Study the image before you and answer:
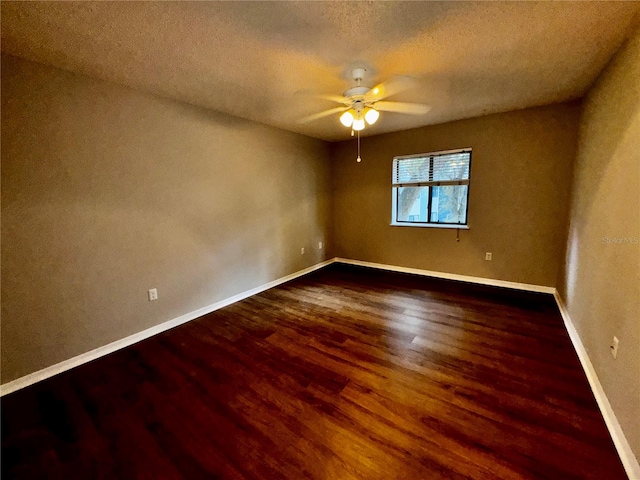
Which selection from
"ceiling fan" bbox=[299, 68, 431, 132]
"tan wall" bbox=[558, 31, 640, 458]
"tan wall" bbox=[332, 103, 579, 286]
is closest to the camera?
"tan wall" bbox=[558, 31, 640, 458]

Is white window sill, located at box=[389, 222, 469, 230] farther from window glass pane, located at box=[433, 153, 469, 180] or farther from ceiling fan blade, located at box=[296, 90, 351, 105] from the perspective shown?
ceiling fan blade, located at box=[296, 90, 351, 105]

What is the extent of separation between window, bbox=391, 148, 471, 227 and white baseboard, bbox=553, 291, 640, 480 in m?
2.08

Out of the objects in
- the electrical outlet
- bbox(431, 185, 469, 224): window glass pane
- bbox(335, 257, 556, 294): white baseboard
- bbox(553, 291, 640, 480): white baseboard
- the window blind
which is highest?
the window blind

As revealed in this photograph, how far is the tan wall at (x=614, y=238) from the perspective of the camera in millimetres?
1376

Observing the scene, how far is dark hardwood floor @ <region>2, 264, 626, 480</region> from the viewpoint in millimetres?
1330

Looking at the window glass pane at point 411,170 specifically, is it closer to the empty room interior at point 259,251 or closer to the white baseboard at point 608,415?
the empty room interior at point 259,251

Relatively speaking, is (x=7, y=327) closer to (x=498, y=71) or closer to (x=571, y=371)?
(x=571, y=371)

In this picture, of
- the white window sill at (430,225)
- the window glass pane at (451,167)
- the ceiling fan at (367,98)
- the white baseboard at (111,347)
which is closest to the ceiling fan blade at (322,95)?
the ceiling fan at (367,98)

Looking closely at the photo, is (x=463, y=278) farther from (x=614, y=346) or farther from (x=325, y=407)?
(x=325, y=407)

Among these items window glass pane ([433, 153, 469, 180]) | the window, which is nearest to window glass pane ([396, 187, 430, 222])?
the window

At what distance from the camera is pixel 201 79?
7.49ft

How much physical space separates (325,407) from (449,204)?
138 inches

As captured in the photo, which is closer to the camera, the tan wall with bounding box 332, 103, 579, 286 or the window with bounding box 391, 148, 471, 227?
the tan wall with bounding box 332, 103, 579, 286

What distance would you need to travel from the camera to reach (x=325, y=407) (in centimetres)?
168
